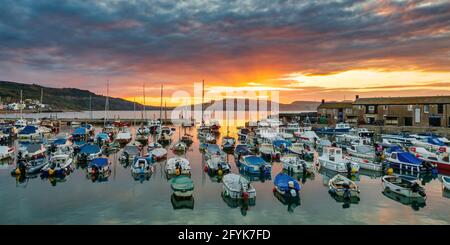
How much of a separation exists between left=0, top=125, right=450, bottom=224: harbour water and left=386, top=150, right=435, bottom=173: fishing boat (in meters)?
4.00

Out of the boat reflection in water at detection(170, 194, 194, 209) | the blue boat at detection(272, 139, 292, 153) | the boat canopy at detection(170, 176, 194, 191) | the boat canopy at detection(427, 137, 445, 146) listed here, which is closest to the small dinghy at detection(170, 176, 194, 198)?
the boat canopy at detection(170, 176, 194, 191)

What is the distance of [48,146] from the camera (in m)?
49.6

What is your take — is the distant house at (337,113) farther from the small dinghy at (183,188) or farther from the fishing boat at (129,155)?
the small dinghy at (183,188)

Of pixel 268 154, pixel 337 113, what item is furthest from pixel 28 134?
pixel 337 113

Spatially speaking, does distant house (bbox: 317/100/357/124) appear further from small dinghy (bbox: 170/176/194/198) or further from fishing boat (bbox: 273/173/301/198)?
small dinghy (bbox: 170/176/194/198)

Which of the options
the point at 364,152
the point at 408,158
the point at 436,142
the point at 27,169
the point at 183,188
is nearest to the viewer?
the point at 183,188

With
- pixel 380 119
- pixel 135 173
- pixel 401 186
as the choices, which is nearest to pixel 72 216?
pixel 135 173

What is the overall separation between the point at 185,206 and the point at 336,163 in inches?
774

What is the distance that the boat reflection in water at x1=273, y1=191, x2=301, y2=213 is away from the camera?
23.3 metres

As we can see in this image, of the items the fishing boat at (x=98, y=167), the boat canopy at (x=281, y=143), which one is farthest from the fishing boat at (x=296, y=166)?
the fishing boat at (x=98, y=167)

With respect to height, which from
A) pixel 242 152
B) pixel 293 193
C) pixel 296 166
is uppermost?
pixel 242 152

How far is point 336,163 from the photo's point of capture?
35.3 meters

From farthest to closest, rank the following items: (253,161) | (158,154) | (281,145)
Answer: (281,145) → (158,154) → (253,161)

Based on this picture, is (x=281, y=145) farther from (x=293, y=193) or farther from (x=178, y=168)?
(x=293, y=193)
